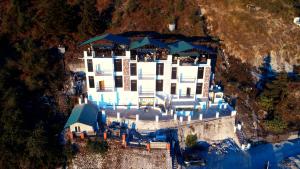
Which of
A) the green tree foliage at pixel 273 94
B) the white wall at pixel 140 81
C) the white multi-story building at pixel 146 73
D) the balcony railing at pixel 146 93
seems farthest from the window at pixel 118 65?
the green tree foliage at pixel 273 94

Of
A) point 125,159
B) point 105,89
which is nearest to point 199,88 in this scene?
point 105,89

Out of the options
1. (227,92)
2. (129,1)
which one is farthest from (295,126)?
(129,1)

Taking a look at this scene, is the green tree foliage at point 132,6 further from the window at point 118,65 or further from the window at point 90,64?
the window at point 90,64

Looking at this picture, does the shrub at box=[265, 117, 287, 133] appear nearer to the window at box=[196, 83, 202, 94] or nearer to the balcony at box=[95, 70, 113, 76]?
the window at box=[196, 83, 202, 94]

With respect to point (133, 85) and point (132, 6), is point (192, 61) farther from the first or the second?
point (132, 6)

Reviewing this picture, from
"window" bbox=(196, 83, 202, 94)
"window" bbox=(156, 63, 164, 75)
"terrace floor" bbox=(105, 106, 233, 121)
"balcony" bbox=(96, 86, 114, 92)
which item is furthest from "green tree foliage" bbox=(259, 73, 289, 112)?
"balcony" bbox=(96, 86, 114, 92)
